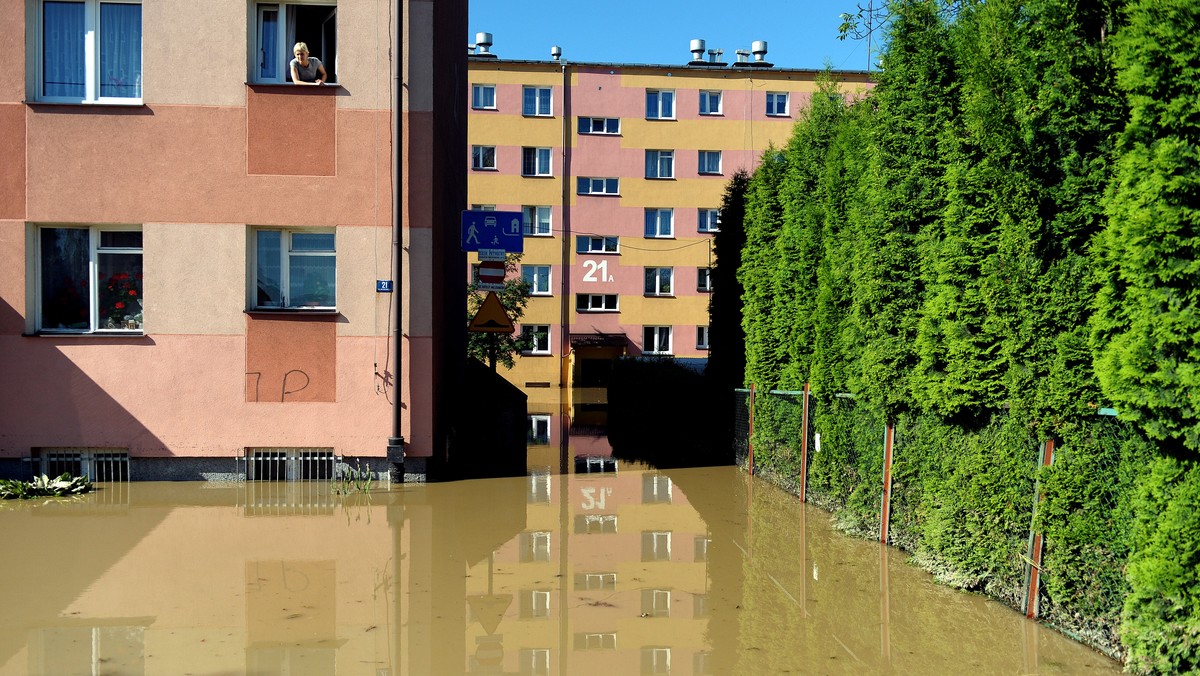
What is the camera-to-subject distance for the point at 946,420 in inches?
328

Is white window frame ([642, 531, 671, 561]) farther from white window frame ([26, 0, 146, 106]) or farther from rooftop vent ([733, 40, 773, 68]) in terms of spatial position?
rooftop vent ([733, 40, 773, 68])

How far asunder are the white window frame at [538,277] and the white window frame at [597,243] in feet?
5.51

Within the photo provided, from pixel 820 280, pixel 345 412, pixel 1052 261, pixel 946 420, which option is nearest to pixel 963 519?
pixel 946 420

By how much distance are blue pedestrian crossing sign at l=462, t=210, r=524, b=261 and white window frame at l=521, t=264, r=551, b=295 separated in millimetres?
28418

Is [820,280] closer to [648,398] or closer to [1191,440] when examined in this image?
[1191,440]

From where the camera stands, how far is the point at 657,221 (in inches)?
1773

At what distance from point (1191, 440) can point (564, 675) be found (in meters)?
3.55

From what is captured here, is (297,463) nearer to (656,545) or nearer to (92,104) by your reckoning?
(92,104)

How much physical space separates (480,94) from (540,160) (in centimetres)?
390

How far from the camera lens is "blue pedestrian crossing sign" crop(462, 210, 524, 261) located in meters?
15.8

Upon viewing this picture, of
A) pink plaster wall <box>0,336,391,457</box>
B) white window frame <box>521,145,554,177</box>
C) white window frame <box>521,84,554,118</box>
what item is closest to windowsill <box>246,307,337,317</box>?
pink plaster wall <box>0,336,391,457</box>

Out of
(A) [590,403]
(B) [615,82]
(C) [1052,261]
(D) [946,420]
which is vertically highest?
(B) [615,82]

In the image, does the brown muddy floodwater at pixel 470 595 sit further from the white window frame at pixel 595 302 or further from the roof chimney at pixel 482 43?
the roof chimney at pixel 482 43

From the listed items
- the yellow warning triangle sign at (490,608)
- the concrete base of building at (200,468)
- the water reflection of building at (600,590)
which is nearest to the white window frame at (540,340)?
the concrete base of building at (200,468)
